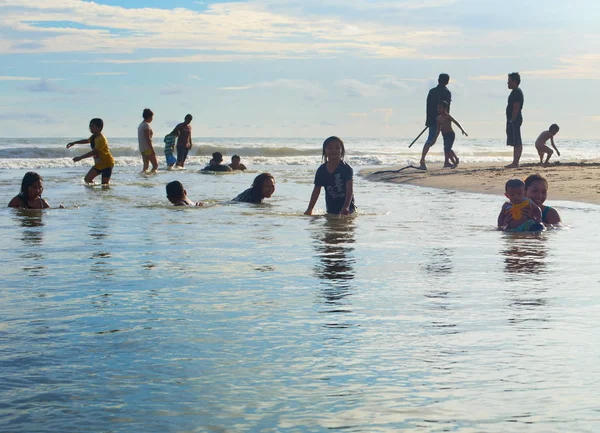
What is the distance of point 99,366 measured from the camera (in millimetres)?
3494

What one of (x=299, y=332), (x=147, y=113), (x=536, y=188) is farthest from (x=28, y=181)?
(x=147, y=113)

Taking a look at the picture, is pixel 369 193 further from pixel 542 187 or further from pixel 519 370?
pixel 519 370

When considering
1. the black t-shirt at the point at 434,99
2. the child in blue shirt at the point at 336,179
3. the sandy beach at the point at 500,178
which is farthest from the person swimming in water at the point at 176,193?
the black t-shirt at the point at 434,99

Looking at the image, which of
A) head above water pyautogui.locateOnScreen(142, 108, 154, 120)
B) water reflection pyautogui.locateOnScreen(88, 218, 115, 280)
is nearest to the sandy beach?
head above water pyautogui.locateOnScreen(142, 108, 154, 120)

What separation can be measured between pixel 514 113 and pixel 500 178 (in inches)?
117

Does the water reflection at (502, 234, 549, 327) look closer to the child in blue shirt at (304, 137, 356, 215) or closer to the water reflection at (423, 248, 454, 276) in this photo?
the water reflection at (423, 248, 454, 276)

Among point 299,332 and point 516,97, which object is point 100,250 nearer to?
point 299,332

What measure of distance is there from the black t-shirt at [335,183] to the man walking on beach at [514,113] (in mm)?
9391

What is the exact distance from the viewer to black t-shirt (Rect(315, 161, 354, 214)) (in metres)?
10.6

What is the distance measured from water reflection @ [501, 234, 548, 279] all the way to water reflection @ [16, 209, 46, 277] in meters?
3.61

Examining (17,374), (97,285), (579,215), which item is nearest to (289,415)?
(17,374)

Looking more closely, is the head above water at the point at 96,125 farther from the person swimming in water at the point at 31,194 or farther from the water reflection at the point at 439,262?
the water reflection at the point at 439,262

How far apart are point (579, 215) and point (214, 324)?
25.3 feet

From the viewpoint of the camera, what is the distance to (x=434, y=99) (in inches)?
782
